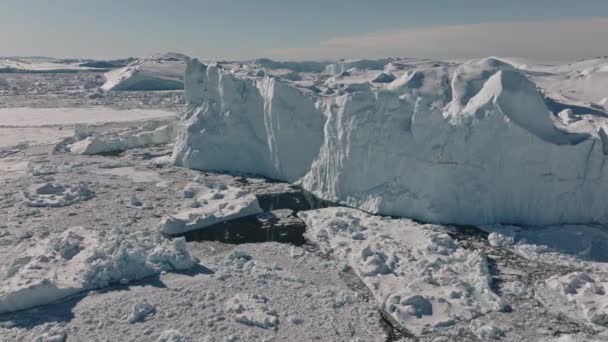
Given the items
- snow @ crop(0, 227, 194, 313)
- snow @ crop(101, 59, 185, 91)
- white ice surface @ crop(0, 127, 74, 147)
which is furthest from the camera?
snow @ crop(101, 59, 185, 91)

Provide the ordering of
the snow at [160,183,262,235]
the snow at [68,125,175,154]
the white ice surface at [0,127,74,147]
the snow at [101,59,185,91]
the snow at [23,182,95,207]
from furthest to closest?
the snow at [101,59,185,91] < the white ice surface at [0,127,74,147] < the snow at [68,125,175,154] < the snow at [23,182,95,207] < the snow at [160,183,262,235]

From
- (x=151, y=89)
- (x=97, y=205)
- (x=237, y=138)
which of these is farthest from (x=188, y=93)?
(x=151, y=89)

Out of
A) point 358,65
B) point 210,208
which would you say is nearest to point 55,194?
point 210,208

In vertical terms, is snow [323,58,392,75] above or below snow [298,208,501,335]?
above

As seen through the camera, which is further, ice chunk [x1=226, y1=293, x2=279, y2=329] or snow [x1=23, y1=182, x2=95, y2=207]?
snow [x1=23, y1=182, x2=95, y2=207]

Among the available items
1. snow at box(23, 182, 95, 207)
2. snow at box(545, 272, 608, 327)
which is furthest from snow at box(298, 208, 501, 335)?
snow at box(23, 182, 95, 207)

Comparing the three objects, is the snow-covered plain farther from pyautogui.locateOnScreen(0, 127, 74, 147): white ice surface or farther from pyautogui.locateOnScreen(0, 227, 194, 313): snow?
pyautogui.locateOnScreen(0, 127, 74, 147): white ice surface

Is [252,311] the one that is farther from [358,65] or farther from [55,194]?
[358,65]

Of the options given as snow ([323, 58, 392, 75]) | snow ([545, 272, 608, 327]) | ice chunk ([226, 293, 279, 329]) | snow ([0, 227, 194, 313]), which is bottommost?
ice chunk ([226, 293, 279, 329])

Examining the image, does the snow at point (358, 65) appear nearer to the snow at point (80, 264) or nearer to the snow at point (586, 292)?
the snow at point (80, 264)
